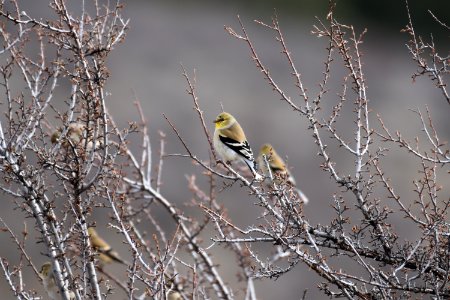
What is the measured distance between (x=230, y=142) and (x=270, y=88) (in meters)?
16.1

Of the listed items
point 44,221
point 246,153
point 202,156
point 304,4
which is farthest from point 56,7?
point 304,4

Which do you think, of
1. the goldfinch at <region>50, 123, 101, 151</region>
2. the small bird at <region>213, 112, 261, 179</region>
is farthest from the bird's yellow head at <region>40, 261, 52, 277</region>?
the small bird at <region>213, 112, 261, 179</region>

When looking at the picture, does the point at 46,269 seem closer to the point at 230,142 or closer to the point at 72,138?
the point at 72,138

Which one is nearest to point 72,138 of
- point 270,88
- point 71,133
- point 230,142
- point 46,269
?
point 71,133

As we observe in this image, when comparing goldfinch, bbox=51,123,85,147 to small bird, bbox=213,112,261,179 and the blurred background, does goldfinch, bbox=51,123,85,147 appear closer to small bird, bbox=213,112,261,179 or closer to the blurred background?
small bird, bbox=213,112,261,179

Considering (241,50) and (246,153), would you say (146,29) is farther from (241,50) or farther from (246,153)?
(246,153)

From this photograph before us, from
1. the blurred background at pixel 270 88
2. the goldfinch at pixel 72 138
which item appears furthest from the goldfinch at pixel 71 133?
the blurred background at pixel 270 88

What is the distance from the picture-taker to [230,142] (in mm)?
8133

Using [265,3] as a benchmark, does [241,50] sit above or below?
below

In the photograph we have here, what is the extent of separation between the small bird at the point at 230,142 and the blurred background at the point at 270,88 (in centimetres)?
767

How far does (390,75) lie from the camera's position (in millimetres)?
27594

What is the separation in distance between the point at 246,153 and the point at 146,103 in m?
14.4

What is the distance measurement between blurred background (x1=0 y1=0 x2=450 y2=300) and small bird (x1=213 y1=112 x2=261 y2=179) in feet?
25.1

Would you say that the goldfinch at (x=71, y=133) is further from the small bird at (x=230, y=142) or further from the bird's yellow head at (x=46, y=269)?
the small bird at (x=230, y=142)
